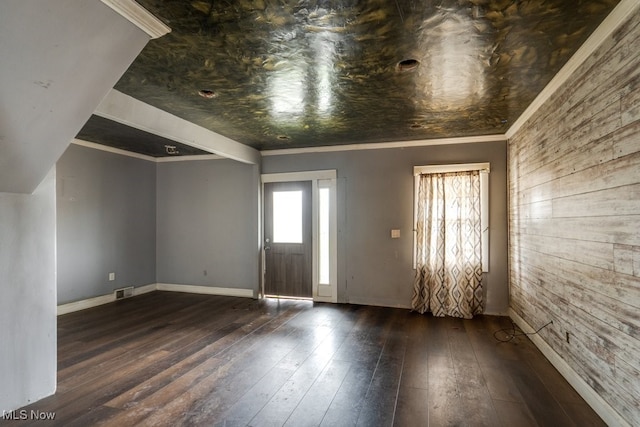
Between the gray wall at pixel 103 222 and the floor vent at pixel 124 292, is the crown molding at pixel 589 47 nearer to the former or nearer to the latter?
the gray wall at pixel 103 222

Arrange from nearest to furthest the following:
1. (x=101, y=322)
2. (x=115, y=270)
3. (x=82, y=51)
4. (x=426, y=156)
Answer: (x=82, y=51) → (x=101, y=322) → (x=426, y=156) → (x=115, y=270)

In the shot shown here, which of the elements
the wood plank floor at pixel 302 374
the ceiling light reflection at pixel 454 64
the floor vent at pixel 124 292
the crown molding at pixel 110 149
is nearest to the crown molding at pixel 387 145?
the ceiling light reflection at pixel 454 64

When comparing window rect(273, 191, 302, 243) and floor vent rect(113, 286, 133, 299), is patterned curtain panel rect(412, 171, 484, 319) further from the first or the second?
floor vent rect(113, 286, 133, 299)

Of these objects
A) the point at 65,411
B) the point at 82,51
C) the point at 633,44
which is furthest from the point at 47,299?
the point at 633,44

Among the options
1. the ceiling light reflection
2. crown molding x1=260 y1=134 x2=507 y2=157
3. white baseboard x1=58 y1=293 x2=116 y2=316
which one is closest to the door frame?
crown molding x1=260 y1=134 x2=507 y2=157

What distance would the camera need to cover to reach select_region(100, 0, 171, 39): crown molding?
5.77 feet

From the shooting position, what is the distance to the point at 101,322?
4.30 metres

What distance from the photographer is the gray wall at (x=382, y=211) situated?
4.76 metres

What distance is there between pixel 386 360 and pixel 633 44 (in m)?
2.94

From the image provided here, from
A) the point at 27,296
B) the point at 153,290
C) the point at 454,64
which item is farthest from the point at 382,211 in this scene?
the point at 153,290

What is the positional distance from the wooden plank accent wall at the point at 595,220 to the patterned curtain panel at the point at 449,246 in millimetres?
1131

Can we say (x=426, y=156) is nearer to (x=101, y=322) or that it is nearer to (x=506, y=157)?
(x=506, y=157)

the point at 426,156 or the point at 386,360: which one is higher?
the point at 426,156

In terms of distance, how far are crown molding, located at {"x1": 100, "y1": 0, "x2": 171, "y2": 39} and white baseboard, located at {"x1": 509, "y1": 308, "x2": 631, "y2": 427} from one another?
3.71 meters
